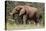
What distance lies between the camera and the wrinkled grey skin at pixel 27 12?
2.91ft

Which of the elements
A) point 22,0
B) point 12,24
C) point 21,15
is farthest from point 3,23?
point 22,0

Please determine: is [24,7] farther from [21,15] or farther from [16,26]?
[16,26]

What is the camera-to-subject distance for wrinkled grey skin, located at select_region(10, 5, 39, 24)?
888 mm

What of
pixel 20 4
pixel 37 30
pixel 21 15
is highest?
pixel 20 4

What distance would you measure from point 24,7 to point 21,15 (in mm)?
92

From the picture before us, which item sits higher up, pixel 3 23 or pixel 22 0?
pixel 22 0

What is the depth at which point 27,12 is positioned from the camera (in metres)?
0.91

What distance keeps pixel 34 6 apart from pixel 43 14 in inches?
5.3

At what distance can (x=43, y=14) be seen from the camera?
0.94 m

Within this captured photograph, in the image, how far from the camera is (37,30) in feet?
3.01

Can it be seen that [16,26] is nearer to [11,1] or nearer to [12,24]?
[12,24]

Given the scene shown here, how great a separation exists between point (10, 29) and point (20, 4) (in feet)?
0.92

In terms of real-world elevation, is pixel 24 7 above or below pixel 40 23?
above

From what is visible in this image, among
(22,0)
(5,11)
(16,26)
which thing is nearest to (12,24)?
(16,26)
